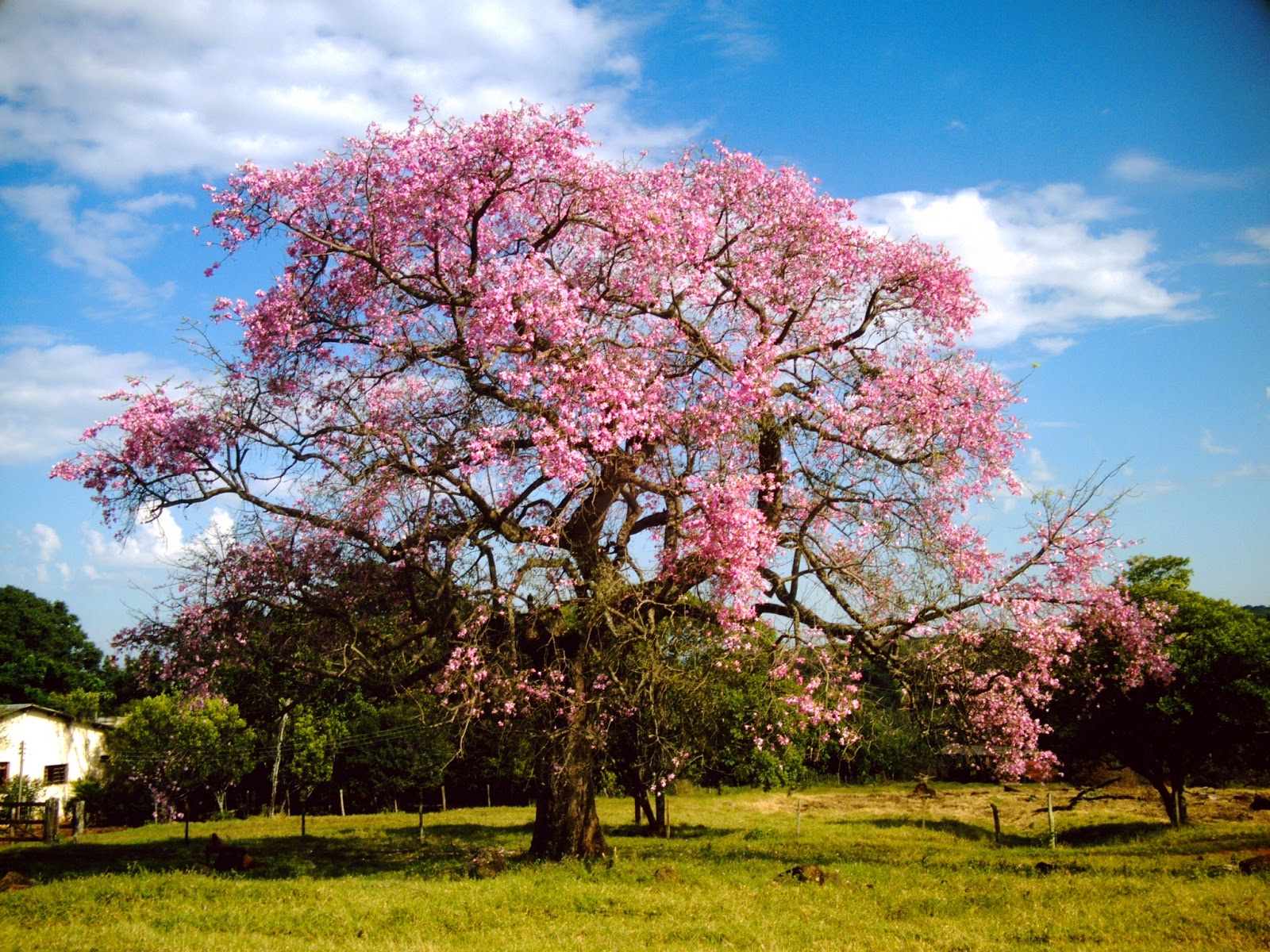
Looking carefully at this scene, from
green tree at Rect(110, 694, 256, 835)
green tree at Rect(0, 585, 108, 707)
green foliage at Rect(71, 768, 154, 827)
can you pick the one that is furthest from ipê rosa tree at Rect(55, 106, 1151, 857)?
green tree at Rect(0, 585, 108, 707)

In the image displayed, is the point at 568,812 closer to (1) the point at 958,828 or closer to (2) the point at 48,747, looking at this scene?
(1) the point at 958,828

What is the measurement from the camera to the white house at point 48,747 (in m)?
37.7

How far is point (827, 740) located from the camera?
15055mm

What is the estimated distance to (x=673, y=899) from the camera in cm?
1260

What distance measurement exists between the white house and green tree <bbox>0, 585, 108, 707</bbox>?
803cm

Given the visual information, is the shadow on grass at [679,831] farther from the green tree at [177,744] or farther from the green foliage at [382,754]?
the green tree at [177,744]

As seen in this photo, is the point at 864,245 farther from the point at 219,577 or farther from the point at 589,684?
the point at 219,577

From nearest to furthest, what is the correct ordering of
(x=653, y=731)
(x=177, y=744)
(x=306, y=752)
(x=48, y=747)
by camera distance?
1. (x=653, y=731)
2. (x=177, y=744)
3. (x=306, y=752)
4. (x=48, y=747)

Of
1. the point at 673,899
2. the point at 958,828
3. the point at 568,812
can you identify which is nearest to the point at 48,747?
the point at 568,812

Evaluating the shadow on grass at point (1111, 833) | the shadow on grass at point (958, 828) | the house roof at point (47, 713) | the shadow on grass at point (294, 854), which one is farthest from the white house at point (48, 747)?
the shadow on grass at point (1111, 833)

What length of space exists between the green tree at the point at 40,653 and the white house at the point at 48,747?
8.03m

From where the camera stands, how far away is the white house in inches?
1485

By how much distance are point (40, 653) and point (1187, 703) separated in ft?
186

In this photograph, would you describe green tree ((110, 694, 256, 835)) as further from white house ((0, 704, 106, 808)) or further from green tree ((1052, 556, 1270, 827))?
green tree ((1052, 556, 1270, 827))
